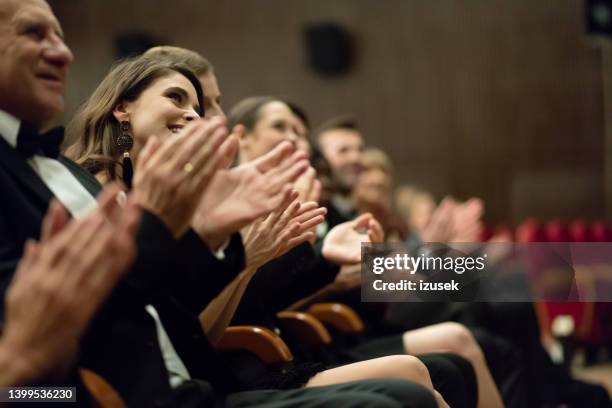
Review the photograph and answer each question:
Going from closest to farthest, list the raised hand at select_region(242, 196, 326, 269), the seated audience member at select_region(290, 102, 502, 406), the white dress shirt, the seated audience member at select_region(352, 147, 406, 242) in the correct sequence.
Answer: the white dress shirt → the raised hand at select_region(242, 196, 326, 269) → the seated audience member at select_region(290, 102, 502, 406) → the seated audience member at select_region(352, 147, 406, 242)

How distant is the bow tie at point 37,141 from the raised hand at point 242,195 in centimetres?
26

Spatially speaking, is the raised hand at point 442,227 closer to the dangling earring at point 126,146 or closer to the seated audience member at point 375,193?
the seated audience member at point 375,193

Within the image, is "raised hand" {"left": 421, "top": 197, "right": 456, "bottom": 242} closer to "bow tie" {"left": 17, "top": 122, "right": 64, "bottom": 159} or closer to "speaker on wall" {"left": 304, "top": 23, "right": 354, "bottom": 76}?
"bow tie" {"left": 17, "top": 122, "right": 64, "bottom": 159}

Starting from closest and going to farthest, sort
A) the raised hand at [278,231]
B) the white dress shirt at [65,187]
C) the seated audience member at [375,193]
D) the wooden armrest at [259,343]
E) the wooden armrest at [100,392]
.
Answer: the wooden armrest at [100,392] < the white dress shirt at [65,187] < the raised hand at [278,231] < the wooden armrest at [259,343] < the seated audience member at [375,193]

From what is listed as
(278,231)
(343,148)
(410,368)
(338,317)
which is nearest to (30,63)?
(278,231)

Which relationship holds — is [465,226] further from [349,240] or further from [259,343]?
[259,343]

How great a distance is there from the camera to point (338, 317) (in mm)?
2525

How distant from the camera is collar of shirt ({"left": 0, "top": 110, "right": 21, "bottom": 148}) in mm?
1365

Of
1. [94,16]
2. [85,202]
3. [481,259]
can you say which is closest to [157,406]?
[85,202]

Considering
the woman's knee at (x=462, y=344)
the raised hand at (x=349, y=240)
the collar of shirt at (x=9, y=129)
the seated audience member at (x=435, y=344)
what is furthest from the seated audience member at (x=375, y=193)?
the collar of shirt at (x=9, y=129)

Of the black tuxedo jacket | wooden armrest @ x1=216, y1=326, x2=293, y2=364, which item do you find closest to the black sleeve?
the black tuxedo jacket

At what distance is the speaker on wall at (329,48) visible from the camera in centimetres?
757

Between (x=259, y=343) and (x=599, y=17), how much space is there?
518cm

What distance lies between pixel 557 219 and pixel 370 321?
468 cm
